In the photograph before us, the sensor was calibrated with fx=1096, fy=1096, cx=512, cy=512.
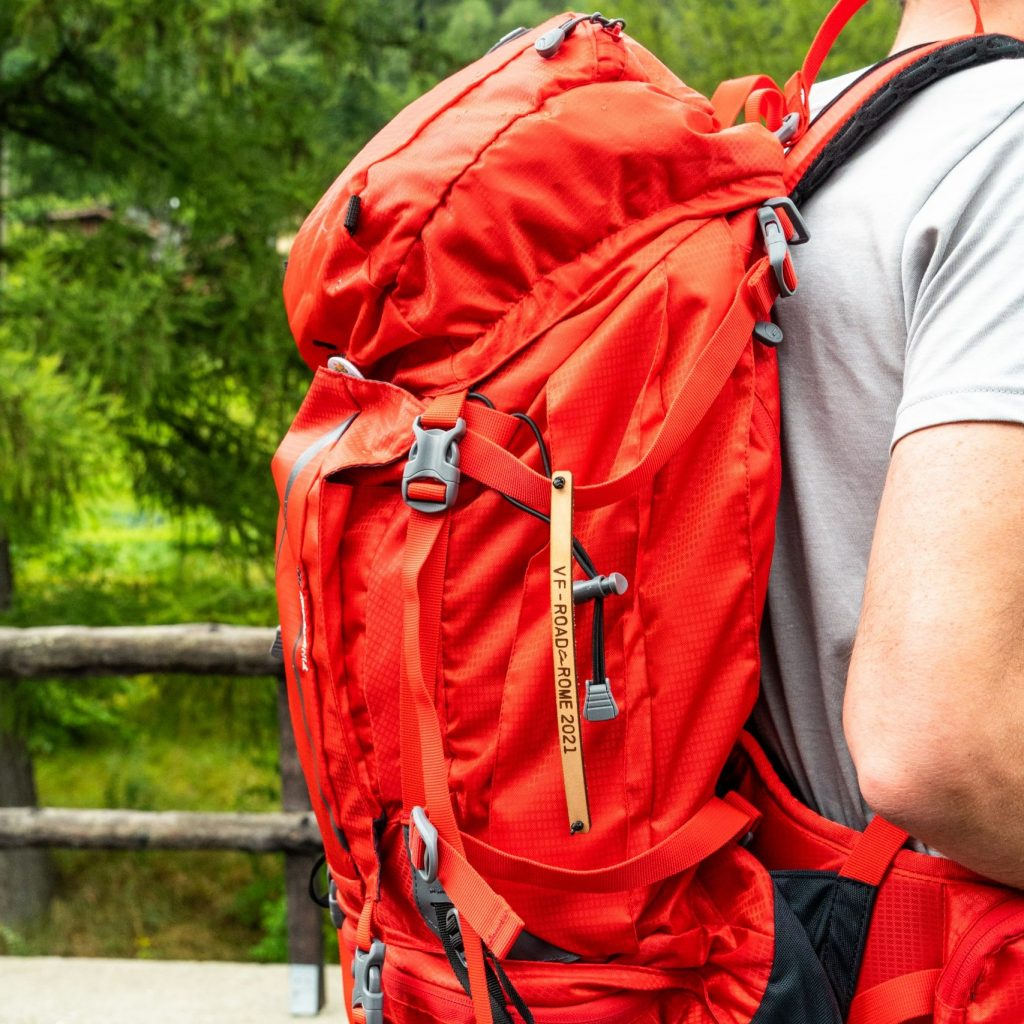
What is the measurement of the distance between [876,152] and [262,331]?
4244mm

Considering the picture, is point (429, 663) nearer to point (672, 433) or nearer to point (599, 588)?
point (599, 588)

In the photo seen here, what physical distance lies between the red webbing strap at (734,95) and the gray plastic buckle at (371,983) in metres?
0.98

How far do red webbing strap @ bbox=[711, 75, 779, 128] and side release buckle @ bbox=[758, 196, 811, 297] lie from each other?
8.5 inches

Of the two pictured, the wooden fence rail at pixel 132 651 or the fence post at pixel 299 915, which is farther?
the wooden fence rail at pixel 132 651

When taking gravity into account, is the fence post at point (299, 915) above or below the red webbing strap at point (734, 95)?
below

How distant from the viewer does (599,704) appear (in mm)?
1024

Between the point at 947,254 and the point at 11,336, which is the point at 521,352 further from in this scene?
the point at 11,336

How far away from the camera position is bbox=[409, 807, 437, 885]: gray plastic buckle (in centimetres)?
104

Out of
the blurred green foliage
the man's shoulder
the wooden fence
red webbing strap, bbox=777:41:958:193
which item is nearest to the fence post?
the wooden fence

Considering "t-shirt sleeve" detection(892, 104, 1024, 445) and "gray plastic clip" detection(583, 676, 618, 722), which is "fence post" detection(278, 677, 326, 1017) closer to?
"gray plastic clip" detection(583, 676, 618, 722)

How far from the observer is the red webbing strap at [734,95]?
1.26 meters

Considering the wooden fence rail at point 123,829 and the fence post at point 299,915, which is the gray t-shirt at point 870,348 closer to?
the fence post at point 299,915

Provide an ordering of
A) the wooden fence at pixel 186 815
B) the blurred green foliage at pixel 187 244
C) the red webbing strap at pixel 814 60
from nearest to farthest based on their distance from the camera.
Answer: the red webbing strap at pixel 814 60
the wooden fence at pixel 186 815
the blurred green foliage at pixel 187 244

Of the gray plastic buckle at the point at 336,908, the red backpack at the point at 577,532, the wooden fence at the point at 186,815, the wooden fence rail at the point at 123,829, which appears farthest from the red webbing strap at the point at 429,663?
the wooden fence rail at the point at 123,829
